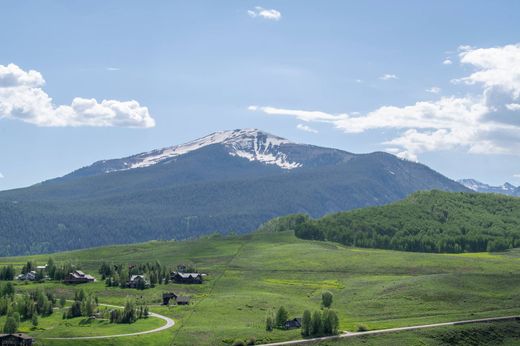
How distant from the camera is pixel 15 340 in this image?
395ft

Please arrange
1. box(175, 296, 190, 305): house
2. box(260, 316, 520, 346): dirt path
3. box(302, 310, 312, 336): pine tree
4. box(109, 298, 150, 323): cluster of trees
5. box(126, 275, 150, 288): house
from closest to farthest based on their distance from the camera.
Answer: box(260, 316, 520, 346): dirt path
box(302, 310, 312, 336): pine tree
box(109, 298, 150, 323): cluster of trees
box(175, 296, 190, 305): house
box(126, 275, 150, 288): house

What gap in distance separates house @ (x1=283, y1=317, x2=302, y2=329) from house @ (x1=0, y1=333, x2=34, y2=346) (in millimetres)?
50184

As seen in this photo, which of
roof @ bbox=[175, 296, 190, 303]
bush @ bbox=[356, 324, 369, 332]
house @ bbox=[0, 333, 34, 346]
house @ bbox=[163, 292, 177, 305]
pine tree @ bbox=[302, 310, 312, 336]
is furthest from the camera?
house @ bbox=[163, 292, 177, 305]

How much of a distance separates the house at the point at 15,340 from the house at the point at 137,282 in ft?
242

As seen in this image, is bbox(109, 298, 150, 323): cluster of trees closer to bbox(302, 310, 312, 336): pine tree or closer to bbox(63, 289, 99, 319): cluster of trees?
bbox(63, 289, 99, 319): cluster of trees

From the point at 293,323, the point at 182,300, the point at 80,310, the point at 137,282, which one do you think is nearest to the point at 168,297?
the point at 182,300

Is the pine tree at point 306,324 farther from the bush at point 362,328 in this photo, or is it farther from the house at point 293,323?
the bush at point 362,328

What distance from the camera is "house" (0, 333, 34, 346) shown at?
119562 mm

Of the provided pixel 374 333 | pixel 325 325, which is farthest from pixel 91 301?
pixel 374 333

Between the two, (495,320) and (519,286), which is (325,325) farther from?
(519,286)

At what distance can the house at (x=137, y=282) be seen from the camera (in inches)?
7653

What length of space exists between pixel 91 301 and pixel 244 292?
4923 cm

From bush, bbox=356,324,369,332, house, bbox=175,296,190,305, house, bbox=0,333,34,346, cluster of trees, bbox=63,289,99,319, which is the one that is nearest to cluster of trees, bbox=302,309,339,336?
bush, bbox=356,324,369,332

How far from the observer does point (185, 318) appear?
5797 inches
